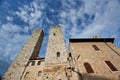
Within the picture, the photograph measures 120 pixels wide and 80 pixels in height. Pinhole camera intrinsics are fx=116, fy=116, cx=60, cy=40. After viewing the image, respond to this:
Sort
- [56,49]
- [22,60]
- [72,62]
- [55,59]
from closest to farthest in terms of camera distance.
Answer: [72,62]
[55,59]
[56,49]
[22,60]

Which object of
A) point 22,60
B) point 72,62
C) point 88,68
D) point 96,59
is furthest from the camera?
point 22,60

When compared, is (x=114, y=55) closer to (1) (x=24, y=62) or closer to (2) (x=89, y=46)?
(2) (x=89, y=46)

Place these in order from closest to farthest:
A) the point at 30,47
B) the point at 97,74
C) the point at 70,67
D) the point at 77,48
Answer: the point at 97,74, the point at 70,67, the point at 77,48, the point at 30,47

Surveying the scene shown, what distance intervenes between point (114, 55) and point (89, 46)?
123 inches

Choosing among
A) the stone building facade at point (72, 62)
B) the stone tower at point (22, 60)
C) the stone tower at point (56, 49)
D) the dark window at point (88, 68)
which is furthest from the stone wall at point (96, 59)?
the stone tower at point (22, 60)

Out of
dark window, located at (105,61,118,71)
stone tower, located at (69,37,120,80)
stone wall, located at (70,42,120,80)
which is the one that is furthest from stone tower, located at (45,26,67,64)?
dark window, located at (105,61,118,71)

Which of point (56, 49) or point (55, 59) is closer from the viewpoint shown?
point (55, 59)

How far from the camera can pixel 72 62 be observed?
45.4ft

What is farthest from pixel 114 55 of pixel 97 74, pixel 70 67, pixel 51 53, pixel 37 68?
pixel 37 68

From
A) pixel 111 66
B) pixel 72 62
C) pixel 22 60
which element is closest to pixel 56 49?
pixel 72 62

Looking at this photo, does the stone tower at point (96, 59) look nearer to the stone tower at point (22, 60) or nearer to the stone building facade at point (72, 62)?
the stone building facade at point (72, 62)

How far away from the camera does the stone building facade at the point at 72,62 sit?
1147cm

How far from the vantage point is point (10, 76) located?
14.9 meters

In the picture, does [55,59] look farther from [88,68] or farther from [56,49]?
[88,68]
